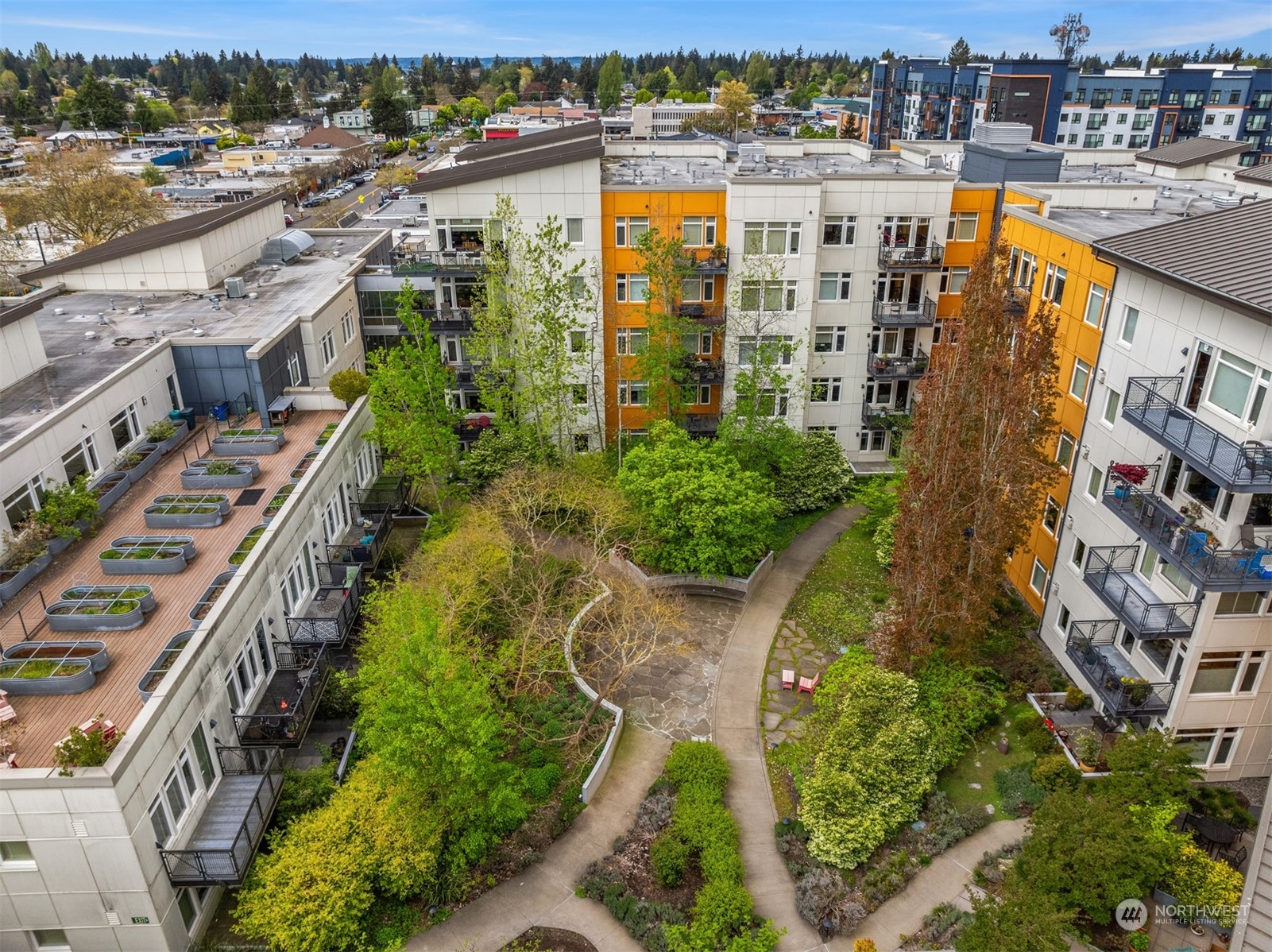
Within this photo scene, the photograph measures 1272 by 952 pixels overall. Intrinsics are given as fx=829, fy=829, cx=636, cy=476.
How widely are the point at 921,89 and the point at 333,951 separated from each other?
138695 mm

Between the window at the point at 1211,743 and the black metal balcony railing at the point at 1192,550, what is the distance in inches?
201

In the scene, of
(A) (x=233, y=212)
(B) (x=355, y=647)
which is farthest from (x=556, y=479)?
(A) (x=233, y=212)

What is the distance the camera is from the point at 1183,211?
32.5 m

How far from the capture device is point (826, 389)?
39781 mm

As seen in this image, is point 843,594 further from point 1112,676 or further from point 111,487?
point 111,487

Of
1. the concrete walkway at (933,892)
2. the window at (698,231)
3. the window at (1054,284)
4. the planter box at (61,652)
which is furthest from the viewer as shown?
the window at (698,231)

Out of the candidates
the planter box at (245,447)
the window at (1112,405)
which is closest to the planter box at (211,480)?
the planter box at (245,447)

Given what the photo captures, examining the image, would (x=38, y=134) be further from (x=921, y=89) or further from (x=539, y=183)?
(x=539, y=183)

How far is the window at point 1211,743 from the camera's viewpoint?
22.3 metres

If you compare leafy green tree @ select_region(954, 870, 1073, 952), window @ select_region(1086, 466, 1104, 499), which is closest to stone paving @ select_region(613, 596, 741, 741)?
leafy green tree @ select_region(954, 870, 1073, 952)

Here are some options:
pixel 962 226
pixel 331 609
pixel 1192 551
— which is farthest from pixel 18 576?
pixel 962 226

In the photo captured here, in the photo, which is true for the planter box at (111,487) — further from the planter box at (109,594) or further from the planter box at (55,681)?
the planter box at (55,681)

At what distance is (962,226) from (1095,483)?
1690cm

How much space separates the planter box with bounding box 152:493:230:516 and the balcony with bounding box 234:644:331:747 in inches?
199
